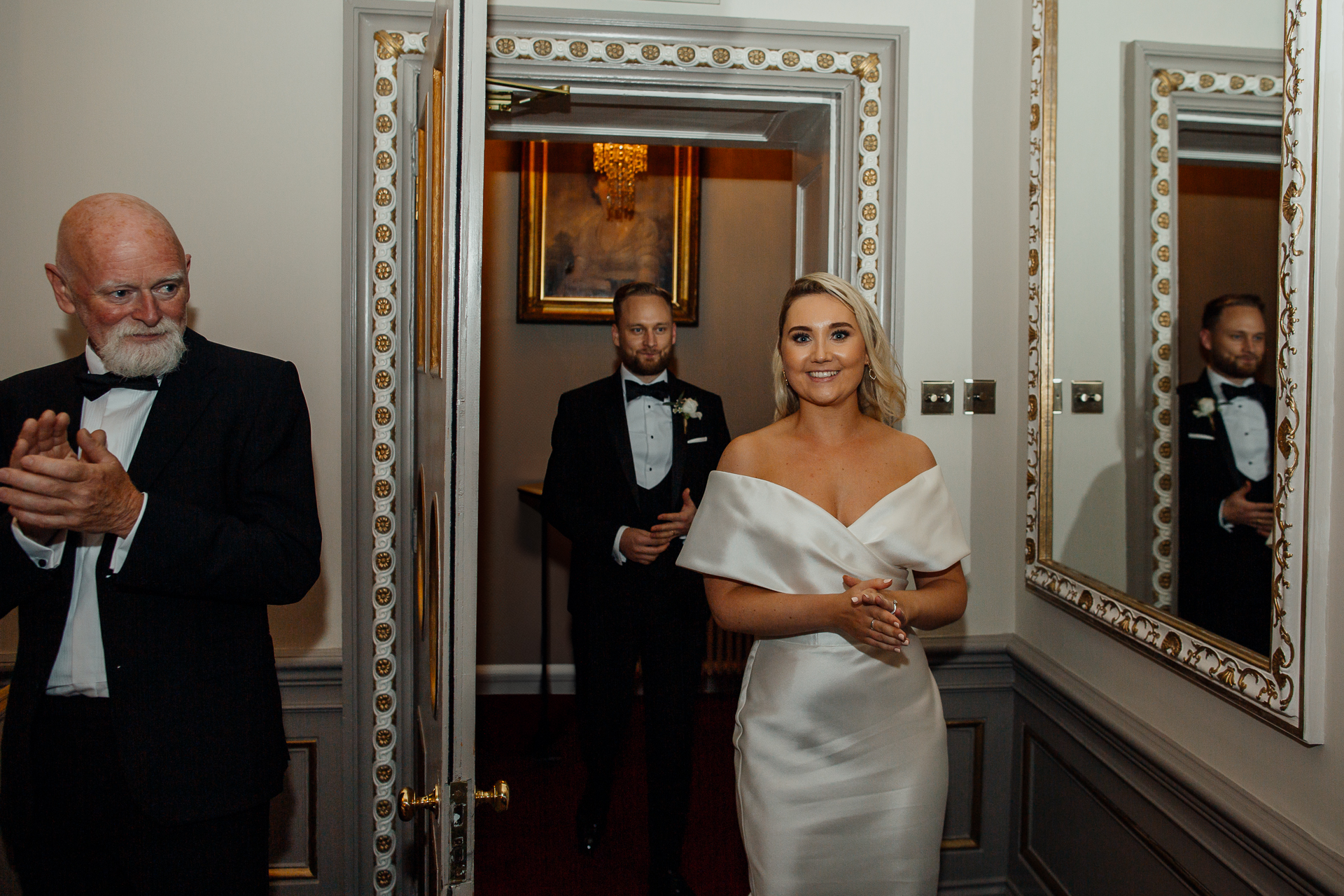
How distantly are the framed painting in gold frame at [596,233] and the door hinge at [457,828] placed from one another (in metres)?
3.62

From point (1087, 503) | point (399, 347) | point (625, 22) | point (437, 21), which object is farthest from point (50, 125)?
point (1087, 503)

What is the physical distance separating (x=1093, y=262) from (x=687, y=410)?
4.38ft

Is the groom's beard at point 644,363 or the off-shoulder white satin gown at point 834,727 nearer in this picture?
the off-shoulder white satin gown at point 834,727

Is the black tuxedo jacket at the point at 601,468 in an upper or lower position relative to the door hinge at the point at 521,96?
lower

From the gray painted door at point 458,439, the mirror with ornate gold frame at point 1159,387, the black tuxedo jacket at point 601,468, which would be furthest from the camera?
the black tuxedo jacket at point 601,468

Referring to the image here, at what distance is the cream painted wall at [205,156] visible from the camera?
2473mm

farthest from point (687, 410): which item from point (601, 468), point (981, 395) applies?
point (981, 395)

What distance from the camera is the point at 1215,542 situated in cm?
188

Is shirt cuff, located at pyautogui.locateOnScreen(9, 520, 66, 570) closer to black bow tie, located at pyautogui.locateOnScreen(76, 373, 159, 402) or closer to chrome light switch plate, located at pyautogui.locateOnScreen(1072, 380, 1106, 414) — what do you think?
black bow tie, located at pyautogui.locateOnScreen(76, 373, 159, 402)

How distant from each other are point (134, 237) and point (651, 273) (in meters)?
3.41

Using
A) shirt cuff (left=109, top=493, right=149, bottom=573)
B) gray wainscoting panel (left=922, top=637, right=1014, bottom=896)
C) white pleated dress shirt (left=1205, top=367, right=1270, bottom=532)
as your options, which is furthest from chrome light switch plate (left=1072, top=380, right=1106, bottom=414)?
shirt cuff (left=109, top=493, right=149, bottom=573)

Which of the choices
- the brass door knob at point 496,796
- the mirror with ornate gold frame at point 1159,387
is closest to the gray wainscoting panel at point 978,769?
the mirror with ornate gold frame at point 1159,387

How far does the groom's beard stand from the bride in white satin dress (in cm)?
117

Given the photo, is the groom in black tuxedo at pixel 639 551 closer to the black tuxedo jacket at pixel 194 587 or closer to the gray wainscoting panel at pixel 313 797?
the gray wainscoting panel at pixel 313 797
